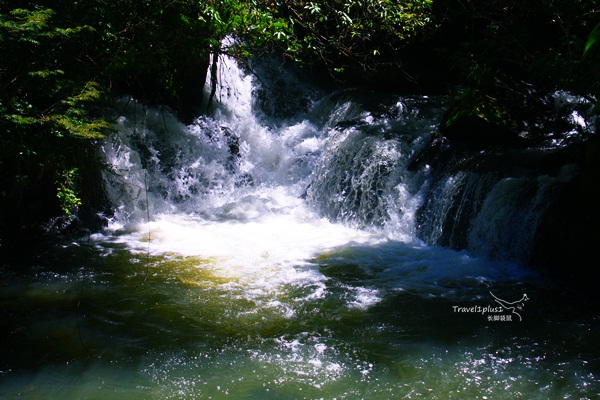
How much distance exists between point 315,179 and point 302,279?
3.85 m

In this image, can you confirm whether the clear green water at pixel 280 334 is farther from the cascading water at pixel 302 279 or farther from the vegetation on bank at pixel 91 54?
the vegetation on bank at pixel 91 54

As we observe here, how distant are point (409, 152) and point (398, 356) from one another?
4983mm

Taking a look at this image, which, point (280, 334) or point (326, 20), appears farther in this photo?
point (326, 20)

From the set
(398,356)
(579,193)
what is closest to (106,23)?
(398,356)

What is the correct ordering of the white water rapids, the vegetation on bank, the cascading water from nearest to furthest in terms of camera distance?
the cascading water
the vegetation on bank
the white water rapids

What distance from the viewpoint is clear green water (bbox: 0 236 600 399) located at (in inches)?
143

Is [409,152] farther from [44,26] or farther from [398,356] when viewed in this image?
[44,26]

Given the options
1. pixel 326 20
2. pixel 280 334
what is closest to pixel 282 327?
pixel 280 334

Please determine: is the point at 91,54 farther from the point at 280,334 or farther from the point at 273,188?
the point at 273,188

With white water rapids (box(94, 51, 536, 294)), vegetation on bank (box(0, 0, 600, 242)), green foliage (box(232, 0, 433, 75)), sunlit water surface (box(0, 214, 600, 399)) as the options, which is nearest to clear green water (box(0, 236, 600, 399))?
sunlit water surface (box(0, 214, 600, 399))

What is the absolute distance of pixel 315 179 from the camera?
9344mm

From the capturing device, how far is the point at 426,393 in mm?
3539

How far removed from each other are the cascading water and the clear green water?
0.02 meters

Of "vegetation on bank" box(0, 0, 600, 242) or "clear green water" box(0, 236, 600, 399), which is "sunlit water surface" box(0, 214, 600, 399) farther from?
"vegetation on bank" box(0, 0, 600, 242)
